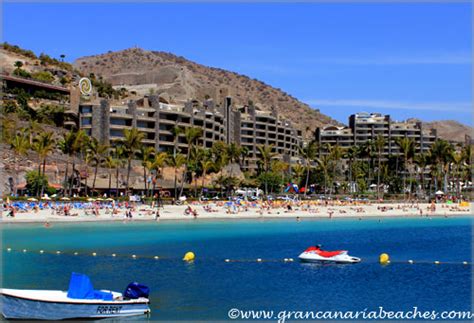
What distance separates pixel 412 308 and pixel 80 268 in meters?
19.5

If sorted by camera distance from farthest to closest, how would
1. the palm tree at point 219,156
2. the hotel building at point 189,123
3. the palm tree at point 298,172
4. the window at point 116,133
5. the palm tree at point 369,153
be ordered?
1. the palm tree at point 369,153
2. the palm tree at point 298,172
3. the window at point 116,133
4. the hotel building at point 189,123
5. the palm tree at point 219,156

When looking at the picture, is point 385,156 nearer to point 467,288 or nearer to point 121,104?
point 121,104

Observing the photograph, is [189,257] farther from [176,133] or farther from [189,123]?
[189,123]

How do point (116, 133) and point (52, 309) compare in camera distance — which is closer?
point (52, 309)

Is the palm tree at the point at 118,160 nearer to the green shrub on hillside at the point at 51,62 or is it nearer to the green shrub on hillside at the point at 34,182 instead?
the green shrub on hillside at the point at 34,182

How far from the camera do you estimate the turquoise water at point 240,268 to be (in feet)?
A: 94.1

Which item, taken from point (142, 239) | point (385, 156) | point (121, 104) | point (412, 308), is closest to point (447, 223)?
point (142, 239)

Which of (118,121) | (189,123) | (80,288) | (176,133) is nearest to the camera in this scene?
(80,288)

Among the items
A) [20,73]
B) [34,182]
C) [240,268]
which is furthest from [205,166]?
[240,268]

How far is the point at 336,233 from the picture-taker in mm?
62750

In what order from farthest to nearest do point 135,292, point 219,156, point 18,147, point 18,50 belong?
point 18,50 → point 219,156 → point 18,147 → point 135,292

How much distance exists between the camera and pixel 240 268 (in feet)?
125

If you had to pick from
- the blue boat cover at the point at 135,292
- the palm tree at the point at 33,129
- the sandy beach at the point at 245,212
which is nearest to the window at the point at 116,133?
the palm tree at the point at 33,129

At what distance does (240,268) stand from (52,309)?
16.0 m
